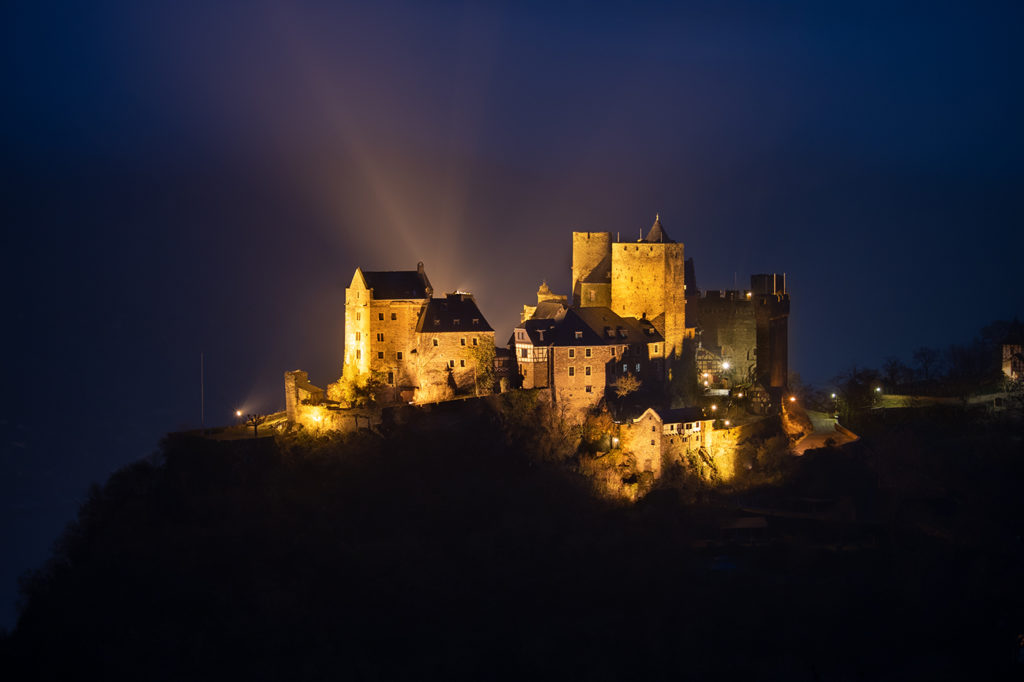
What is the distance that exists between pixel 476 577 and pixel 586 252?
795 inches

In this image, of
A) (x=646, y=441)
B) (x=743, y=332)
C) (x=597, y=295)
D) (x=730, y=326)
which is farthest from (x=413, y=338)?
(x=743, y=332)

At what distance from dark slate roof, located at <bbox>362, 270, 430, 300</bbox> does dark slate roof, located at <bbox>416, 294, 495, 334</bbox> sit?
0.87 meters

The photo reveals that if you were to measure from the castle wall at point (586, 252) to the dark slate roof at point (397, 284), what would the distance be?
947cm

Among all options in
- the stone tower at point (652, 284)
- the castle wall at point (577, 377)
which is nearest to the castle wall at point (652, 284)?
the stone tower at point (652, 284)

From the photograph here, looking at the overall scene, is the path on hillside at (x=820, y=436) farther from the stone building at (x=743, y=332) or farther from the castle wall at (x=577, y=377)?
the castle wall at (x=577, y=377)

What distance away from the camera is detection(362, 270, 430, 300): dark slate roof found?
4994 cm

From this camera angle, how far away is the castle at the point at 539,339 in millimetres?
49156

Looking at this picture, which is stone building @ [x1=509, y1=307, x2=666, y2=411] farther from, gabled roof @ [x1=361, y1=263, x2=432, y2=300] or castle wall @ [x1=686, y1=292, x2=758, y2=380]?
castle wall @ [x1=686, y1=292, x2=758, y2=380]

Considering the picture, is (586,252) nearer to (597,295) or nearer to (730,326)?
(597,295)

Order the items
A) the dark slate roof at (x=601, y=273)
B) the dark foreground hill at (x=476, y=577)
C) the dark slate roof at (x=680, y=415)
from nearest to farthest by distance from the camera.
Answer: the dark foreground hill at (x=476, y=577)
the dark slate roof at (x=680, y=415)
the dark slate roof at (x=601, y=273)

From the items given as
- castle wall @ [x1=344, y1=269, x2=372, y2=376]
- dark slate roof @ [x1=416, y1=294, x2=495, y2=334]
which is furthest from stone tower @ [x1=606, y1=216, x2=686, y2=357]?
castle wall @ [x1=344, y1=269, x2=372, y2=376]

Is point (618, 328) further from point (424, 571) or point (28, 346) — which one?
point (28, 346)

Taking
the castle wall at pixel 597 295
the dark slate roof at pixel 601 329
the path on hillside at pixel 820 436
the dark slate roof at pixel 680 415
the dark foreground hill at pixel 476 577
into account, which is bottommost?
the dark foreground hill at pixel 476 577

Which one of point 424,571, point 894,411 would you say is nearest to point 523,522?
point 424,571
